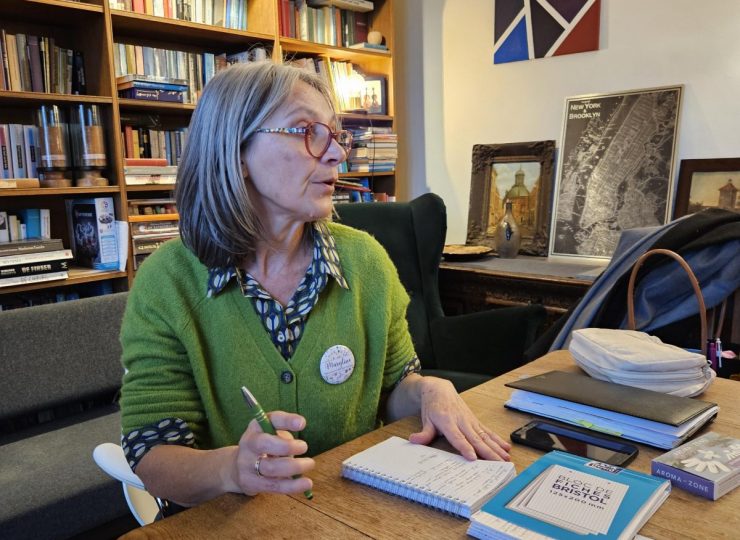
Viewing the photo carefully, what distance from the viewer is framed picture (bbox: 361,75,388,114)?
3643 millimetres

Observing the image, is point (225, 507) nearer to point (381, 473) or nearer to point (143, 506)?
point (381, 473)

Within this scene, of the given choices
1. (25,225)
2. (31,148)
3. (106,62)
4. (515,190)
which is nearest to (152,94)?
(106,62)

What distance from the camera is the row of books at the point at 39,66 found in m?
2.48

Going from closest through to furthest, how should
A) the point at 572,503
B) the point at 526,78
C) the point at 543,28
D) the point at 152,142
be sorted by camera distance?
the point at 572,503
the point at 152,142
the point at 543,28
the point at 526,78

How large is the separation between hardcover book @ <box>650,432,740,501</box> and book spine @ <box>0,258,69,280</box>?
2.39m

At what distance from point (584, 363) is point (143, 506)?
3.46ft

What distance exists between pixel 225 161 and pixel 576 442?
0.79m

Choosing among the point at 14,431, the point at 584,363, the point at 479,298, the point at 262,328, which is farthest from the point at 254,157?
the point at 479,298

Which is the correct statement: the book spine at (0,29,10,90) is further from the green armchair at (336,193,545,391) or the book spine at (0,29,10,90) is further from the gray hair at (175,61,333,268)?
the gray hair at (175,61,333,268)

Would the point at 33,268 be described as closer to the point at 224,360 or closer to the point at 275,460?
the point at 224,360

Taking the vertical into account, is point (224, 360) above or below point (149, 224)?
below

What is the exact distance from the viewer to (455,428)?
1.00 meters

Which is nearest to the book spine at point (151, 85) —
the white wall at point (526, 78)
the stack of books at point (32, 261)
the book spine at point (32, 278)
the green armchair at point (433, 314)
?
the stack of books at point (32, 261)

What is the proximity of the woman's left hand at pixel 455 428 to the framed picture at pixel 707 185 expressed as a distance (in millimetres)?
1936
